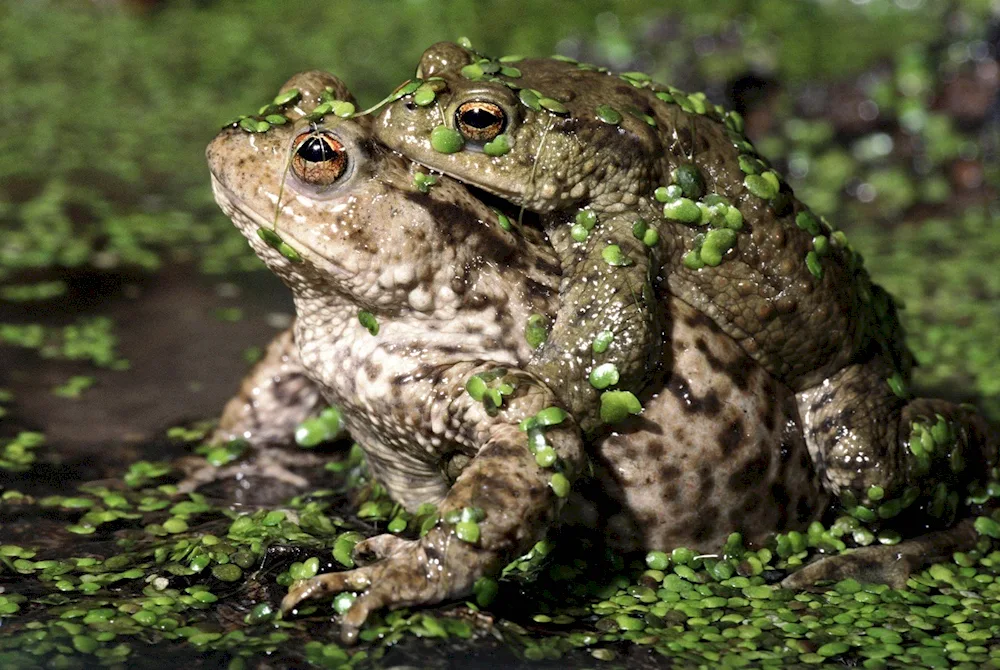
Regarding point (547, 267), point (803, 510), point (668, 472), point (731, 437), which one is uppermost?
point (547, 267)

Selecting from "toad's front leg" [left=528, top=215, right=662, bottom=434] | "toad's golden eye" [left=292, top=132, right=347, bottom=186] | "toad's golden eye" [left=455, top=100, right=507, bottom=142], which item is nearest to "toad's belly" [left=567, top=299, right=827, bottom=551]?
"toad's front leg" [left=528, top=215, right=662, bottom=434]

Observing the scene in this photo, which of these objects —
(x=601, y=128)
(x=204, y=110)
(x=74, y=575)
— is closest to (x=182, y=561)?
(x=74, y=575)

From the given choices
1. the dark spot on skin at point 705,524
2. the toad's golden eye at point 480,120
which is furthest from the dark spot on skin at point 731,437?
the toad's golden eye at point 480,120

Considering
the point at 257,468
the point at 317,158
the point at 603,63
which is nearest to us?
the point at 317,158

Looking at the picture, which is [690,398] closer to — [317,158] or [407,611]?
[407,611]

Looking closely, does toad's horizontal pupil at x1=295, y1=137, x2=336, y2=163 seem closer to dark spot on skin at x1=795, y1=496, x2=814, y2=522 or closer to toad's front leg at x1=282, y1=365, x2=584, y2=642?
toad's front leg at x1=282, y1=365, x2=584, y2=642

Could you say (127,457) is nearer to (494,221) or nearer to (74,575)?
(74,575)

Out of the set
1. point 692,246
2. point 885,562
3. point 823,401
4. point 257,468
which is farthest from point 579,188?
point 257,468

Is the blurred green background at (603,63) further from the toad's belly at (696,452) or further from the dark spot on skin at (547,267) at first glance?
the dark spot on skin at (547,267)
